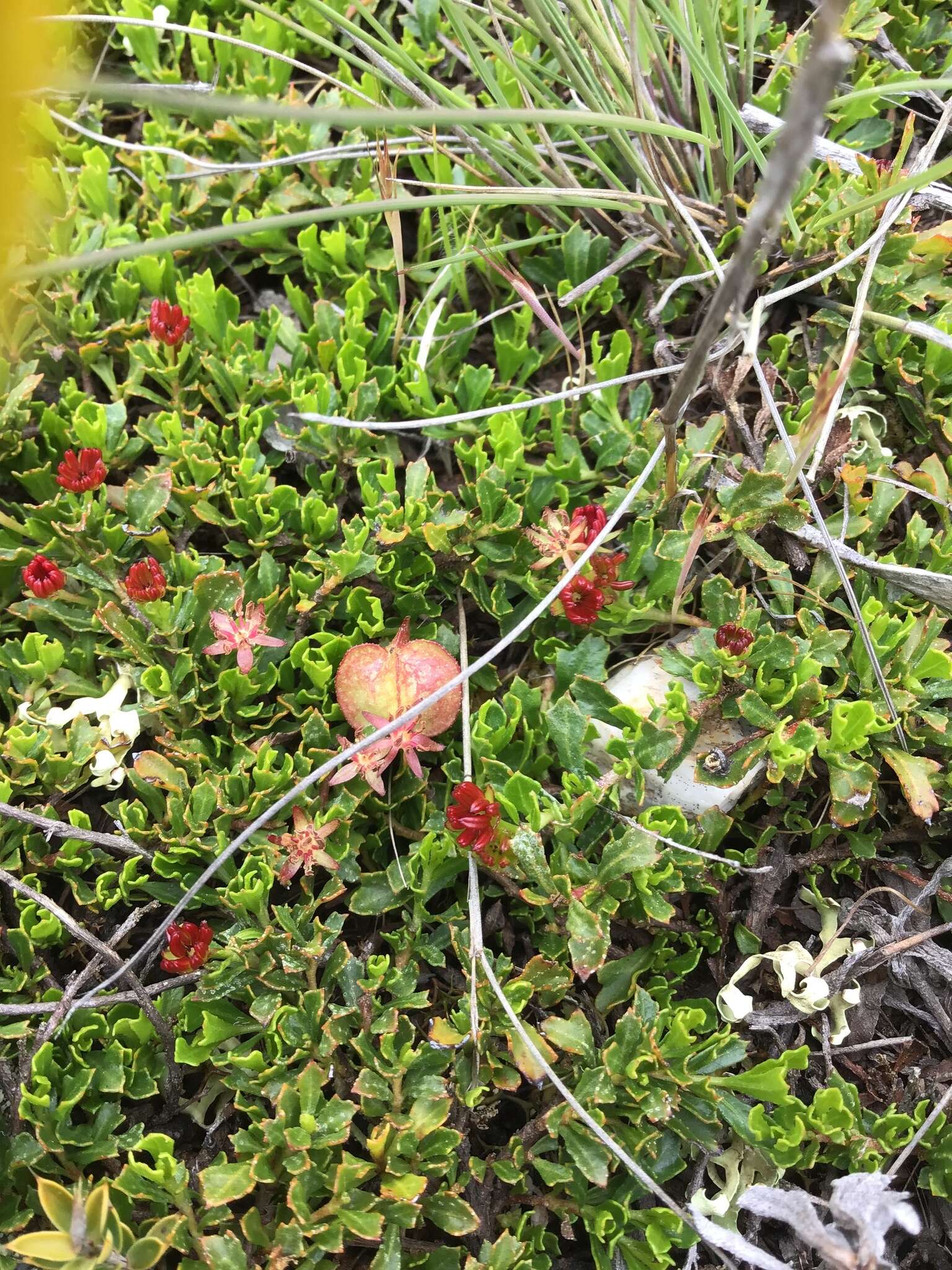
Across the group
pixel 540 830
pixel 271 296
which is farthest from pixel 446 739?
pixel 271 296

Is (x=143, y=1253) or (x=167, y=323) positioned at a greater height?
(x=167, y=323)

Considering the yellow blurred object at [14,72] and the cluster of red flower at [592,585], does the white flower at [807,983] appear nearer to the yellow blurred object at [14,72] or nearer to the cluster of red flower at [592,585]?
the cluster of red flower at [592,585]

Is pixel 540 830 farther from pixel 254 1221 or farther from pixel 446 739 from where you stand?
pixel 254 1221

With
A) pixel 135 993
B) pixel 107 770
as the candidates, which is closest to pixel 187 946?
pixel 135 993

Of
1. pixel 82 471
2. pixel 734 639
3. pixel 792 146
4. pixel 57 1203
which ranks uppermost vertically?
pixel 792 146

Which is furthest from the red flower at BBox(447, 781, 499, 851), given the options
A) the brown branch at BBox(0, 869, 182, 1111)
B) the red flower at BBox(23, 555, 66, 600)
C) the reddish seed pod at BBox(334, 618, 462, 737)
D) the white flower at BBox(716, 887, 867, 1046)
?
the red flower at BBox(23, 555, 66, 600)

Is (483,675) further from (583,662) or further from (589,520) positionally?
(589,520)
